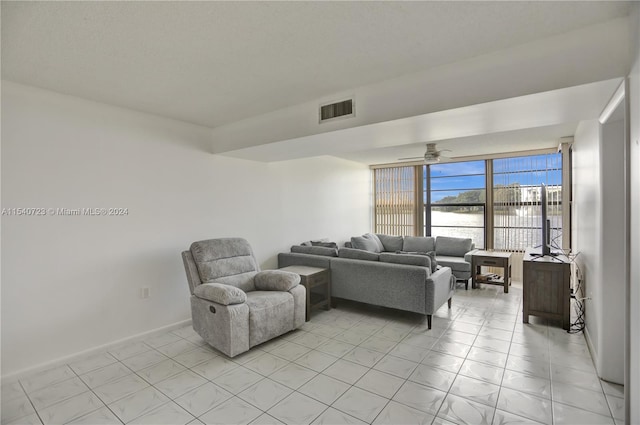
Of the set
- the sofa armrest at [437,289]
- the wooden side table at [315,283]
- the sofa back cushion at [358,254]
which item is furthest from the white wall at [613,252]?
the wooden side table at [315,283]

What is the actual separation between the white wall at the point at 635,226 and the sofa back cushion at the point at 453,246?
4.12 m

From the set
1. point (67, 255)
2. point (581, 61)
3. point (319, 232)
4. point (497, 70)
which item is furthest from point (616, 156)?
point (67, 255)

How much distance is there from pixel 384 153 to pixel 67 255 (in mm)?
4800

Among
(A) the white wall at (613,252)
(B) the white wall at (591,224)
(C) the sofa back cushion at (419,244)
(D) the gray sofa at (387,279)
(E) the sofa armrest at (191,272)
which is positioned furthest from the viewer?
(C) the sofa back cushion at (419,244)

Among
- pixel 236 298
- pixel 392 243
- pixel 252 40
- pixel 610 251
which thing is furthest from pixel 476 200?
pixel 252 40

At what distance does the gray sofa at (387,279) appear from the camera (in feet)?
11.5

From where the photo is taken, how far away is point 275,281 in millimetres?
3453

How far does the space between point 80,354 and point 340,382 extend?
241cm

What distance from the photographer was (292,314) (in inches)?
131

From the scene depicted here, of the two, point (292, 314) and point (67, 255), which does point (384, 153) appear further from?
point (67, 255)

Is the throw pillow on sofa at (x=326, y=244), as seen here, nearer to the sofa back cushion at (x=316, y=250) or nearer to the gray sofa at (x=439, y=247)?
the sofa back cushion at (x=316, y=250)

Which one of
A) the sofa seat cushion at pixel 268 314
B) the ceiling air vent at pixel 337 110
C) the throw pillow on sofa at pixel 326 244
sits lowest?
the sofa seat cushion at pixel 268 314

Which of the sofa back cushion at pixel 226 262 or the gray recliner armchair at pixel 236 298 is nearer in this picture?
the gray recliner armchair at pixel 236 298

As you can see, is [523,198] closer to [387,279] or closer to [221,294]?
[387,279]
